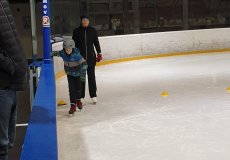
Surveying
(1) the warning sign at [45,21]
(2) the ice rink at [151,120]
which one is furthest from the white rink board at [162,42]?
(1) the warning sign at [45,21]

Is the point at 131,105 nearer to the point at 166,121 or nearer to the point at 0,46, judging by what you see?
the point at 166,121

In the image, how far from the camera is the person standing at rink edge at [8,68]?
1949mm

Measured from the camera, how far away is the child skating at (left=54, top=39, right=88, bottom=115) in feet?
18.1

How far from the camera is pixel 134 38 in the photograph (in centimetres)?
1299

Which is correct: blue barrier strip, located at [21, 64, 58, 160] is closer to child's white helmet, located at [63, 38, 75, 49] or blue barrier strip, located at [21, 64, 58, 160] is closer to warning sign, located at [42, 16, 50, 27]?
child's white helmet, located at [63, 38, 75, 49]

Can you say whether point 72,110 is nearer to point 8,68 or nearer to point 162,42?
point 8,68

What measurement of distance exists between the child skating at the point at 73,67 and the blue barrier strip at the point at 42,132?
1.87m

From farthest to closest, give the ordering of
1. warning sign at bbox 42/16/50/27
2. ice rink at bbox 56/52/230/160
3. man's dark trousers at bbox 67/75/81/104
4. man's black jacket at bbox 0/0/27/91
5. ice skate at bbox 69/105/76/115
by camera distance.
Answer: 1. warning sign at bbox 42/16/50/27
2. ice skate at bbox 69/105/76/115
3. man's dark trousers at bbox 67/75/81/104
4. ice rink at bbox 56/52/230/160
5. man's black jacket at bbox 0/0/27/91

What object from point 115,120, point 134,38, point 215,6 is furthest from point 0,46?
point 215,6

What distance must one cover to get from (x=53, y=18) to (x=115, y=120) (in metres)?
7.92

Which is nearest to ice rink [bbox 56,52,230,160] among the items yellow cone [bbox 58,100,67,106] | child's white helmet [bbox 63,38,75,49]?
yellow cone [bbox 58,100,67,106]

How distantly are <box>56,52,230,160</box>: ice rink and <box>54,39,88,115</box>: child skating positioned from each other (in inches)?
Answer: 10.8

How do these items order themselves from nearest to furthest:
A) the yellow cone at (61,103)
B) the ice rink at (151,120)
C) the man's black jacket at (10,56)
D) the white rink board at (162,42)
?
the man's black jacket at (10,56) → the ice rink at (151,120) → the yellow cone at (61,103) → the white rink board at (162,42)

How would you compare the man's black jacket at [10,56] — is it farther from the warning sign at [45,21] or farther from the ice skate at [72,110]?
the warning sign at [45,21]
